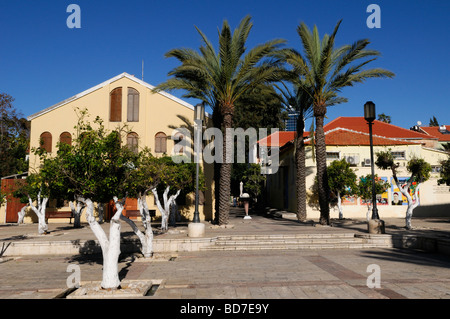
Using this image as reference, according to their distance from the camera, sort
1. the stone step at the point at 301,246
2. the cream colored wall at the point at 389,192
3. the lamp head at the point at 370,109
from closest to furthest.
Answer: the stone step at the point at 301,246, the lamp head at the point at 370,109, the cream colored wall at the point at 389,192

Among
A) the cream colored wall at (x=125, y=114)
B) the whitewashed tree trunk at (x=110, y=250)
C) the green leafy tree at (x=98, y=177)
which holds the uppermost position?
the cream colored wall at (x=125, y=114)

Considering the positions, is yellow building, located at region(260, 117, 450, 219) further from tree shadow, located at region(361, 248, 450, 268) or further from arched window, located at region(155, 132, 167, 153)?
tree shadow, located at region(361, 248, 450, 268)

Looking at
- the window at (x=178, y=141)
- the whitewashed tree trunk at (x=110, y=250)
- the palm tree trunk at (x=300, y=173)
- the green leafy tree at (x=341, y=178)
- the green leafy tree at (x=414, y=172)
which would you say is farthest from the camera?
the window at (x=178, y=141)

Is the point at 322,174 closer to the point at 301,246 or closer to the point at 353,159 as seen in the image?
the point at 301,246

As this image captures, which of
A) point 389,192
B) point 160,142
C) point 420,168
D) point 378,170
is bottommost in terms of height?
point 389,192

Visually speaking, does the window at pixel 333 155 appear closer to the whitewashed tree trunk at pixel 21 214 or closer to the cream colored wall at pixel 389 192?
the cream colored wall at pixel 389 192

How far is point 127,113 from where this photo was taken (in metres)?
23.5

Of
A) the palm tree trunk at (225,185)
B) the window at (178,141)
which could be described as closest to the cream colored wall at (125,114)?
the window at (178,141)

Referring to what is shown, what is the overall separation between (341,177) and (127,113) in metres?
15.0

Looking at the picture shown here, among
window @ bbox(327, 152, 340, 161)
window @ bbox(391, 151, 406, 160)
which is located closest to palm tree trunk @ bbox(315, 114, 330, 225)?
window @ bbox(327, 152, 340, 161)

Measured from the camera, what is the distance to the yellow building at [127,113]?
23422mm

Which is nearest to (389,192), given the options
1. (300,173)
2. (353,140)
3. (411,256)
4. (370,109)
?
(353,140)

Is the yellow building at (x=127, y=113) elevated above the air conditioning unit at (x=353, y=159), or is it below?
above

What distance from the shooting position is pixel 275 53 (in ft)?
56.9
